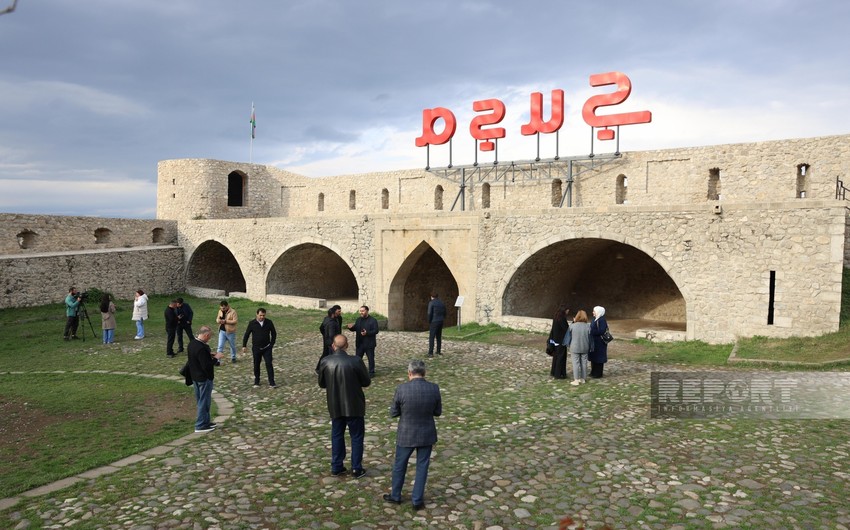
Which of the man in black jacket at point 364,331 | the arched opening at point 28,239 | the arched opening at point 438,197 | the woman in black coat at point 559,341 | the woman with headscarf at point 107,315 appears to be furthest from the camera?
the arched opening at point 438,197

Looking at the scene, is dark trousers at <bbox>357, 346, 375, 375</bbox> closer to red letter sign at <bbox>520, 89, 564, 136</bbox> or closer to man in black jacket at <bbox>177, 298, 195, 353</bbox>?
man in black jacket at <bbox>177, 298, 195, 353</bbox>

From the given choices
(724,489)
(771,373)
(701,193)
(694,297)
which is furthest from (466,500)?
(701,193)

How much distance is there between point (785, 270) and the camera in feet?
50.6

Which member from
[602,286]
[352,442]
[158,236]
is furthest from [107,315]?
[602,286]

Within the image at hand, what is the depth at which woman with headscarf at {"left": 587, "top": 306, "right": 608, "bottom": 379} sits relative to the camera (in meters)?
11.8

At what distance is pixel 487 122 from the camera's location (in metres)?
26.1

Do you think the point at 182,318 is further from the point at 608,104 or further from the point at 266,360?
the point at 608,104

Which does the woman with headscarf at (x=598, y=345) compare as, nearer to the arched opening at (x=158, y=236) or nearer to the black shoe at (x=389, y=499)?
the black shoe at (x=389, y=499)

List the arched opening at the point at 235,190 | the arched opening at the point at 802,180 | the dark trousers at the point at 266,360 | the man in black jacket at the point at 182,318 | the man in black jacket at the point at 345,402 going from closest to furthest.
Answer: the man in black jacket at the point at 345,402, the dark trousers at the point at 266,360, the man in black jacket at the point at 182,318, the arched opening at the point at 802,180, the arched opening at the point at 235,190

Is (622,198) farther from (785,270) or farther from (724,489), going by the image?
(724,489)

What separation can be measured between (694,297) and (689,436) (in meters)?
9.59

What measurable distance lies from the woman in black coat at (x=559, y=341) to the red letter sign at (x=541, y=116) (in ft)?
46.4

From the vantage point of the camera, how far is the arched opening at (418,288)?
23500 mm

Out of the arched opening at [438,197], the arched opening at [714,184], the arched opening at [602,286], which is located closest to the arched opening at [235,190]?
the arched opening at [438,197]
